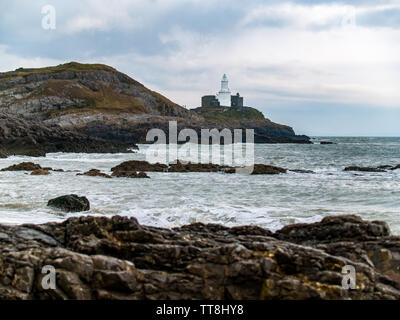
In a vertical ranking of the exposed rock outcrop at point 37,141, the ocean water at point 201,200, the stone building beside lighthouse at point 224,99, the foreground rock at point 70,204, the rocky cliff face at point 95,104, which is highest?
the stone building beside lighthouse at point 224,99

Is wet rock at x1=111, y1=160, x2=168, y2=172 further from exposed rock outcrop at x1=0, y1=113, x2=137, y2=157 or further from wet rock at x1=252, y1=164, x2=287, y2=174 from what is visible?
exposed rock outcrop at x1=0, y1=113, x2=137, y2=157

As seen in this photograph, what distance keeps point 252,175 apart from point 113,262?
62.3 ft

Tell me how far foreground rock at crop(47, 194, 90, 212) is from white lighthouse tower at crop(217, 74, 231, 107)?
160 meters

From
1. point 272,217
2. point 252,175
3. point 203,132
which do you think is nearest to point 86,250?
point 272,217

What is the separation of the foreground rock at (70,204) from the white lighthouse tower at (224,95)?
159829mm

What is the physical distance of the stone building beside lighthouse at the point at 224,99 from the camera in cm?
16875

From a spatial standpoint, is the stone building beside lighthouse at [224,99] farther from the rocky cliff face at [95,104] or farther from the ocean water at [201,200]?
the ocean water at [201,200]

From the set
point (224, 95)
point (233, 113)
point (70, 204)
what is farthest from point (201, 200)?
point (224, 95)

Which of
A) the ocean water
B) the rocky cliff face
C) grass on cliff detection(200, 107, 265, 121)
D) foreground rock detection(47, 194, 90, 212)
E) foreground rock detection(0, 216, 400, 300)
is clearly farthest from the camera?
grass on cliff detection(200, 107, 265, 121)

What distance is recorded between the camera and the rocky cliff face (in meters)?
76.8

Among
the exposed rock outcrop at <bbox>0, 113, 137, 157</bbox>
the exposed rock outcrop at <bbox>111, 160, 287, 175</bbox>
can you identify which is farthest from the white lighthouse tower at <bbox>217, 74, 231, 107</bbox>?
the exposed rock outcrop at <bbox>111, 160, 287, 175</bbox>

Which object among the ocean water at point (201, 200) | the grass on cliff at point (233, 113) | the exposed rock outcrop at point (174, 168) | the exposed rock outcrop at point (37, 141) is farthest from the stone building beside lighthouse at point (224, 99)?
the ocean water at point (201, 200)

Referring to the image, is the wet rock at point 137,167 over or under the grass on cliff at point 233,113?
under

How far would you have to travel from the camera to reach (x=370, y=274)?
4.60 m
